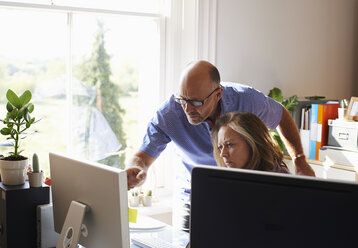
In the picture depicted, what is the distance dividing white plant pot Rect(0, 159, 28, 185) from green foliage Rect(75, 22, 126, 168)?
3.63 feet

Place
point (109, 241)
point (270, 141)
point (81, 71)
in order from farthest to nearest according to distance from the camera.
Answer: point (81, 71)
point (270, 141)
point (109, 241)

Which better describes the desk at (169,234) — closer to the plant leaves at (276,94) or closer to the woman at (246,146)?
the woman at (246,146)

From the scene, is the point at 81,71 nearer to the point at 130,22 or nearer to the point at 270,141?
the point at 130,22

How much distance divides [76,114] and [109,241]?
65.9 inches

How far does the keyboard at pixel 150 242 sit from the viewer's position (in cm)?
191

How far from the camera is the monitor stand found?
161 cm

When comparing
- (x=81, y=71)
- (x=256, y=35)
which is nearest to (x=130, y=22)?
(x=81, y=71)

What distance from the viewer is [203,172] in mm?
1120

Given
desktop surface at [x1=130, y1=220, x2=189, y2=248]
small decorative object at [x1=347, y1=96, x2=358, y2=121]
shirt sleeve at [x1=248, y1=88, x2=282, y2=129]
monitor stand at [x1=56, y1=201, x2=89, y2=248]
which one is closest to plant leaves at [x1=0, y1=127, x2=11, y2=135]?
monitor stand at [x1=56, y1=201, x2=89, y2=248]

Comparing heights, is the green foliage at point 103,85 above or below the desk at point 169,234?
above

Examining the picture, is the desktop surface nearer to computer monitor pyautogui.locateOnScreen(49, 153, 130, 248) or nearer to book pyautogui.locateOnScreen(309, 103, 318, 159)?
computer monitor pyautogui.locateOnScreen(49, 153, 130, 248)

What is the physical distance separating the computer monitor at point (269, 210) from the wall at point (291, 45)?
2238mm

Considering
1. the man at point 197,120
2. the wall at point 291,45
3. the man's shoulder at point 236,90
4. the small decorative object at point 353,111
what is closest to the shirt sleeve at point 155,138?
the man at point 197,120

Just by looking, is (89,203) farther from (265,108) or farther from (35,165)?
(265,108)
